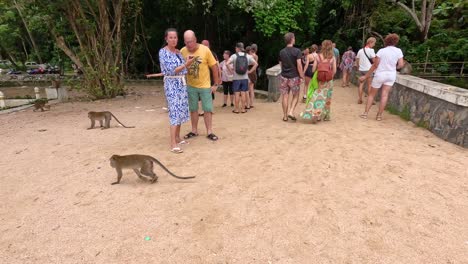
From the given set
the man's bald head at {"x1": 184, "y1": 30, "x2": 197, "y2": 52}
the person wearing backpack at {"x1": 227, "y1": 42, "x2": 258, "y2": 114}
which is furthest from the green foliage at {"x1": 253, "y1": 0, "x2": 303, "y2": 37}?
the man's bald head at {"x1": 184, "y1": 30, "x2": 197, "y2": 52}

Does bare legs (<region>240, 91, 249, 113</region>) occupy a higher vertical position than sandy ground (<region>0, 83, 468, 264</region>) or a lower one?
higher

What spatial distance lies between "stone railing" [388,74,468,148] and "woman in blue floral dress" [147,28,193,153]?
4100mm

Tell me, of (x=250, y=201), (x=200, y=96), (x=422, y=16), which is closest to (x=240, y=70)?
(x=200, y=96)

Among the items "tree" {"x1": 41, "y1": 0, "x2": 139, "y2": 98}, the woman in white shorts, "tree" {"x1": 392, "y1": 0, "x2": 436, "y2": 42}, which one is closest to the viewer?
the woman in white shorts

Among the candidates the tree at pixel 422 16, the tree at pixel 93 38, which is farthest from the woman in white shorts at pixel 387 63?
the tree at pixel 422 16

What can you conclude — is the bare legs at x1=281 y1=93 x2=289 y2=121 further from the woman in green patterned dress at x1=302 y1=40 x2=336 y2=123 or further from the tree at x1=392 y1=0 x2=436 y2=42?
the tree at x1=392 y1=0 x2=436 y2=42

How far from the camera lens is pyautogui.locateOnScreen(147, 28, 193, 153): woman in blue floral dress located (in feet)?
13.9

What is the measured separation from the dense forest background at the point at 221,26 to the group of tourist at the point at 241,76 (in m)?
3.58

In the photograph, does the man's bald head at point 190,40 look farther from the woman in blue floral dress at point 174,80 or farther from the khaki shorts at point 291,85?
the khaki shorts at point 291,85

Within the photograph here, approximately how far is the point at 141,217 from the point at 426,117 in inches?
206

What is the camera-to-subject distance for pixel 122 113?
27.6ft

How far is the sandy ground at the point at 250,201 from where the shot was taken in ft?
8.25

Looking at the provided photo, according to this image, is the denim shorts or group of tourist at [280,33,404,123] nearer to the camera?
the denim shorts

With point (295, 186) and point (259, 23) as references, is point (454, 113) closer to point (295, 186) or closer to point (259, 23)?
point (295, 186)
